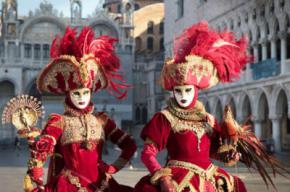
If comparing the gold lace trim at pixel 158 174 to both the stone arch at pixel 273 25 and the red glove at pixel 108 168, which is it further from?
the stone arch at pixel 273 25

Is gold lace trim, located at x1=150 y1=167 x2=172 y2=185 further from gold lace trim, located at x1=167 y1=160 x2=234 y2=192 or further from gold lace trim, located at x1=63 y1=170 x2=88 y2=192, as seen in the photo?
gold lace trim, located at x1=63 y1=170 x2=88 y2=192

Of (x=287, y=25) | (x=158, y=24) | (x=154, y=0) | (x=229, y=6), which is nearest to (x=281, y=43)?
(x=287, y=25)

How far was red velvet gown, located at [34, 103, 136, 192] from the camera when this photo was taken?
6.30 meters

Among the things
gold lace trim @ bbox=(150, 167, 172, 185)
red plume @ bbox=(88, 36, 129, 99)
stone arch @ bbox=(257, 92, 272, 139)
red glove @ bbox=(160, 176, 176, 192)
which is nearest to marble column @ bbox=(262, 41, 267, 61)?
stone arch @ bbox=(257, 92, 272, 139)

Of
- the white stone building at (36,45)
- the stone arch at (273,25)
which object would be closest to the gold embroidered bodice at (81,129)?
the stone arch at (273,25)

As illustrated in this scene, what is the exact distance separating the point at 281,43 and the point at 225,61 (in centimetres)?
A: 2398

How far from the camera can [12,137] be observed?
1953 inches

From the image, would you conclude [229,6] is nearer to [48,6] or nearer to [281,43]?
[281,43]

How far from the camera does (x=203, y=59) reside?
613 cm

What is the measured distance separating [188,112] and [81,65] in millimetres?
1283

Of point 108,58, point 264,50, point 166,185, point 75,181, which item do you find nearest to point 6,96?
point 264,50

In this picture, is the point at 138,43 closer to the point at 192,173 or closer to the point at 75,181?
the point at 75,181

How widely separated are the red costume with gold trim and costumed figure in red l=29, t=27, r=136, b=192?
742 mm

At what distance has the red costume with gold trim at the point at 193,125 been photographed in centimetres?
578
